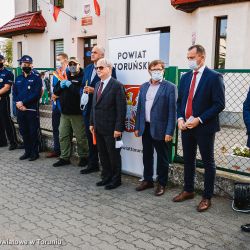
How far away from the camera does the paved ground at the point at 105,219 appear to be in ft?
12.0

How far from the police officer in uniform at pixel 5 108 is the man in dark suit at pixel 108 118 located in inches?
127

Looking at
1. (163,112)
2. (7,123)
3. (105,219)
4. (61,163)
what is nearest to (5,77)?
(7,123)

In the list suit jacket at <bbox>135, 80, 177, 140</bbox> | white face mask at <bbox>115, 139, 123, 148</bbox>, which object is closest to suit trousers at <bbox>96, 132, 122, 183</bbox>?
white face mask at <bbox>115, 139, 123, 148</bbox>

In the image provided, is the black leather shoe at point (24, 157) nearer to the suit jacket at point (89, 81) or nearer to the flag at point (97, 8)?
the suit jacket at point (89, 81)

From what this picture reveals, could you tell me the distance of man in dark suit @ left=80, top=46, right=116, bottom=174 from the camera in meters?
5.72

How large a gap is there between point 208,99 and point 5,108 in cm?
526

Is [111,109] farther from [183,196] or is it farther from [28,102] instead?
[28,102]

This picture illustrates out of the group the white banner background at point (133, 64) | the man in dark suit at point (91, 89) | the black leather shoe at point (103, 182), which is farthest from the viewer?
the man in dark suit at point (91, 89)

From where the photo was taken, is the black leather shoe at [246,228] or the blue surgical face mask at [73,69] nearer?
the black leather shoe at [246,228]

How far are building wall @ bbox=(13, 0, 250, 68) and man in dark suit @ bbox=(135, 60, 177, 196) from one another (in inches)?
208

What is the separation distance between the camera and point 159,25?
11938 mm

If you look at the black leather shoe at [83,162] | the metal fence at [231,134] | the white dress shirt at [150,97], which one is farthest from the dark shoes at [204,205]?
the black leather shoe at [83,162]

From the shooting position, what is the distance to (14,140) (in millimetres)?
8148

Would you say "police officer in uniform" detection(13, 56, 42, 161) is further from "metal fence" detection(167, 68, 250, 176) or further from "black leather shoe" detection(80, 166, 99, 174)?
"metal fence" detection(167, 68, 250, 176)
